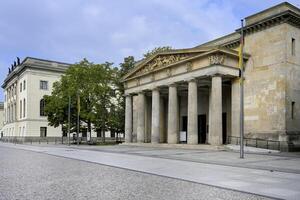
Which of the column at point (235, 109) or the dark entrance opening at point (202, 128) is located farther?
the dark entrance opening at point (202, 128)

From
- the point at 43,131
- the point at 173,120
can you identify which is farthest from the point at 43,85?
the point at 173,120

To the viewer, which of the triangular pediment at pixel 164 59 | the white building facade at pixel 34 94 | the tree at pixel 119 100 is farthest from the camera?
the white building facade at pixel 34 94

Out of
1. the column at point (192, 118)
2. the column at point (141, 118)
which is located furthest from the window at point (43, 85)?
the column at point (192, 118)

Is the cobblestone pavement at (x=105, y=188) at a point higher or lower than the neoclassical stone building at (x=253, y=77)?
lower

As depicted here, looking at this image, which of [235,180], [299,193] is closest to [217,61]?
[235,180]

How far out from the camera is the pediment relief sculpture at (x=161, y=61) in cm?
4035

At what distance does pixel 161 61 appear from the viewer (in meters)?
43.4

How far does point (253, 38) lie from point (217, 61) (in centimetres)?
518

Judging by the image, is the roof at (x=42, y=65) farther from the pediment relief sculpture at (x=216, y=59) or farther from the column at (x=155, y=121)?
the pediment relief sculpture at (x=216, y=59)

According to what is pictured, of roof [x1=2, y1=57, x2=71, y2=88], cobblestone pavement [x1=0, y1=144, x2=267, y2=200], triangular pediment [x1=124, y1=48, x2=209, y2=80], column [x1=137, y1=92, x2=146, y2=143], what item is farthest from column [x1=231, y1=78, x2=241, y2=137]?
roof [x1=2, y1=57, x2=71, y2=88]

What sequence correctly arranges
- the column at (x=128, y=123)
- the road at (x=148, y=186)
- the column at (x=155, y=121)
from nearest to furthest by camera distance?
the road at (x=148, y=186), the column at (x=155, y=121), the column at (x=128, y=123)

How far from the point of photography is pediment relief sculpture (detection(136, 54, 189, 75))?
40.4 m

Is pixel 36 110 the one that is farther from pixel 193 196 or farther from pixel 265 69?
pixel 193 196

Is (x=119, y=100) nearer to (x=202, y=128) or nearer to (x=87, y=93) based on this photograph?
(x=87, y=93)
